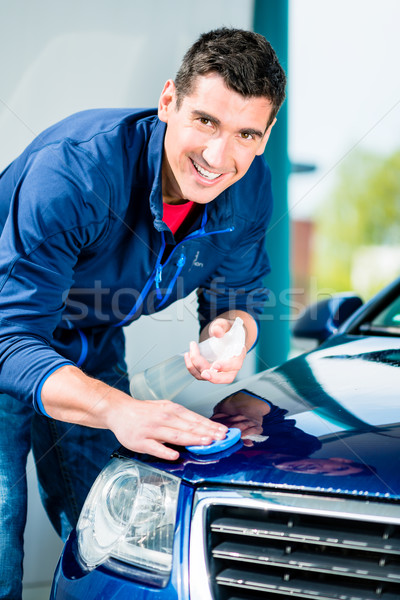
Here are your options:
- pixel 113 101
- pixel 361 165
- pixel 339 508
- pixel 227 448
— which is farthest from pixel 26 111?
pixel 361 165

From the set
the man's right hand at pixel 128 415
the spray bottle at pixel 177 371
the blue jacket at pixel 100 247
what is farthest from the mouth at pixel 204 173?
the man's right hand at pixel 128 415

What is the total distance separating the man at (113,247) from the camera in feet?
4.99

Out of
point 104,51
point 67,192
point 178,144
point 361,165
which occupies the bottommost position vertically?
point 361,165

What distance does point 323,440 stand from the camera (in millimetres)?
1390

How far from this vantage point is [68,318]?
6.74 ft

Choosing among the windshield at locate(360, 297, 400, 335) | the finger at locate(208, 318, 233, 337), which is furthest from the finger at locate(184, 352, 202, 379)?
the windshield at locate(360, 297, 400, 335)

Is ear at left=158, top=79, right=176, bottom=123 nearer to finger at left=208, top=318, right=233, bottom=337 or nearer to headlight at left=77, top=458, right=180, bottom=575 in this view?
finger at left=208, top=318, right=233, bottom=337

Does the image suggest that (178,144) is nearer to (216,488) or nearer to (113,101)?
(216,488)

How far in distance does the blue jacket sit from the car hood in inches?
18.1

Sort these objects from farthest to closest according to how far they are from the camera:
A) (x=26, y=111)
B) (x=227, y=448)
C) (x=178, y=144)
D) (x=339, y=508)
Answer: (x=26, y=111) → (x=178, y=144) → (x=227, y=448) → (x=339, y=508)

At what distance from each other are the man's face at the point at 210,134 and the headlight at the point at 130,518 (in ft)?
2.69

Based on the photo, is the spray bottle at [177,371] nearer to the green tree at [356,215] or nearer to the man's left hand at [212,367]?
the man's left hand at [212,367]

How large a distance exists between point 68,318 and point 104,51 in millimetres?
1558

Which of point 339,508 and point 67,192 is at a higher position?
point 67,192
